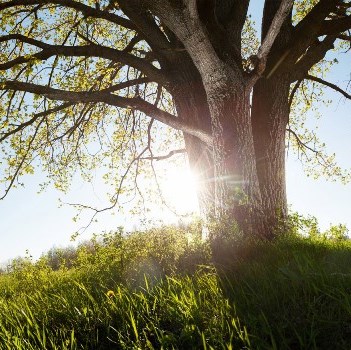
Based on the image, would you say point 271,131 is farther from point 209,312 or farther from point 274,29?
point 209,312

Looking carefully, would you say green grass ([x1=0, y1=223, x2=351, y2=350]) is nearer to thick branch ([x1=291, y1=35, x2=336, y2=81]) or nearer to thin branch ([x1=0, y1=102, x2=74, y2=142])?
thick branch ([x1=291, y1=35, x2=336, y2=81])

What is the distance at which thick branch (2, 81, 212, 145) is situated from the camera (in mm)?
6715

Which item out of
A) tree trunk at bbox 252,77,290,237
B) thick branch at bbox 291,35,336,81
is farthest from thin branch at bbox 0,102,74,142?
thick branch at bbox 291,35,336,81

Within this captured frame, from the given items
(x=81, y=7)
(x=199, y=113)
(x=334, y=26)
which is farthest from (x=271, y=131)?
(x=81, y=7)

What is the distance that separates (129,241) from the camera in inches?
209

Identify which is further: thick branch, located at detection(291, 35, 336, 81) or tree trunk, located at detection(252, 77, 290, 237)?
thick branch, located at detection(291, 35, 336, 81)

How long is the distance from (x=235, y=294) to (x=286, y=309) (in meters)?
0.47

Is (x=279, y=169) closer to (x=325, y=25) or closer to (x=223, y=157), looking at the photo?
(x=223, y=157)

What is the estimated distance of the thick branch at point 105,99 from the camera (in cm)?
671

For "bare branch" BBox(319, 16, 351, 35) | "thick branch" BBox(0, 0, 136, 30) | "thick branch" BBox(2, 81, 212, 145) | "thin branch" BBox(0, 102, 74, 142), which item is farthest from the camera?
"thin branch" BBox(0, 102, 74, 142)

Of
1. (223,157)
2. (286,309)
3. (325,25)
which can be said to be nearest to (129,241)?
(223,157)

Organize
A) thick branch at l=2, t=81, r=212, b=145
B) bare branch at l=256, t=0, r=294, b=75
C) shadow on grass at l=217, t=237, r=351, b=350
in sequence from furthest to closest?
thick branch at l=2, t=81, r=212, b=145 → bare branch at l=256, t=0, r=294, b=75 → shadow on grass at l=217, t=237, r=351, b=350

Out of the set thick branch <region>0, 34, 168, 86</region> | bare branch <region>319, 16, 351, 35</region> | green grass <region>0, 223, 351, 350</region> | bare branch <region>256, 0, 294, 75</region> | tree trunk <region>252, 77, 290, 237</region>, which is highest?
bare branch <region>319, 16, 351, 35</region>

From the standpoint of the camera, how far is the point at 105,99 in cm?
710
